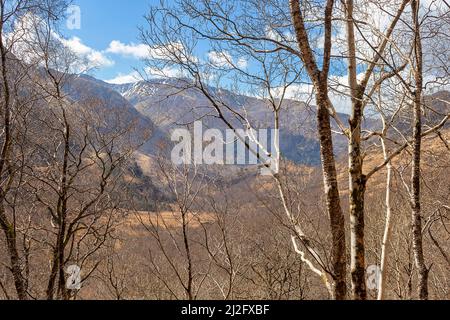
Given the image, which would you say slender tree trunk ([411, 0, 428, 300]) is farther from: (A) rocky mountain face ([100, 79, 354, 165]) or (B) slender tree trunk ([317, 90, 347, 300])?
(B) slender tree trunk ([317, 90, 347, 300])

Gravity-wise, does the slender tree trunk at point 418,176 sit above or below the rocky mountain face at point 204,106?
below

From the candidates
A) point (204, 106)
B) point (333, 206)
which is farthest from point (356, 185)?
point (204, 106)

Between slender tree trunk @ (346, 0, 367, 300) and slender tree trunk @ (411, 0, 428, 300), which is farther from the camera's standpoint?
slender tree trunk @ (411, 0, 428, 300)

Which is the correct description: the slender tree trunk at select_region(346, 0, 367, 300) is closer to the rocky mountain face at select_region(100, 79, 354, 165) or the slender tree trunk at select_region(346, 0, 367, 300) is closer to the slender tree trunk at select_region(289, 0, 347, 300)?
the slender tree trunk at select_region(289, 0, 347, 300)

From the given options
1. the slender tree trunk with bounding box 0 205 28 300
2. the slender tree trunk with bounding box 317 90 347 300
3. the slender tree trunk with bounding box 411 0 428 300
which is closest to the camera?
the slender tree trunk with bounding box 317 90 347 300

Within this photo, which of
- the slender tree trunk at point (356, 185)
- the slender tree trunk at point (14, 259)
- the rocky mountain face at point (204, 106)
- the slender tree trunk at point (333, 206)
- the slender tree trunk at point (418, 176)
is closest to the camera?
the slender tree trunk at point (333, 206)

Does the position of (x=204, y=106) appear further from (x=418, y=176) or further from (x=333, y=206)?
(x=418, y=176)

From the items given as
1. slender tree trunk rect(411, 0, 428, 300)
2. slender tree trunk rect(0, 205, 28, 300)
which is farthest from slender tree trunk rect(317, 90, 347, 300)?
slender tree trunk rect(0, 205, 28, 300)

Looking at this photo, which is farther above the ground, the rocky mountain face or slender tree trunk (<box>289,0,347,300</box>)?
the rocky mountain face

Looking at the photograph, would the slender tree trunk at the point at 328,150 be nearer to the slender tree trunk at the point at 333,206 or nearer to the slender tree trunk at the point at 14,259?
the slender tree trunk at the point at 333,206

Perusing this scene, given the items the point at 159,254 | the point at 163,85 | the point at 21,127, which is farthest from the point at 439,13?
the point at 159,254

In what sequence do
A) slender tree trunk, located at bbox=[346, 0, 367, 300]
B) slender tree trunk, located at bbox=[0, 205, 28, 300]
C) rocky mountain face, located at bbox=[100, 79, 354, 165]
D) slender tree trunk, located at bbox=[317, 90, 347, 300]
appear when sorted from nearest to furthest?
slender tree trunk, located at bbox=[317, 90, 347, 300]
slender tree trunk, located at bbox=[346, 0, 367, 300]
rocky mountain face, located at bbox=[100, 79, 354, 165]
slender tree trunk, located at bbox=[0, 205, 28, 300]

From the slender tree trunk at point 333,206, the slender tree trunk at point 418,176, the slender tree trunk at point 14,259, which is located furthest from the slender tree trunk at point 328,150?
the slender tree trunk at point 14,259

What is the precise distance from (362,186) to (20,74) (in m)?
6.55
